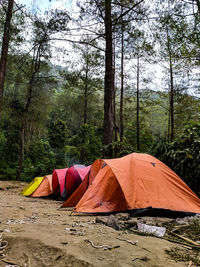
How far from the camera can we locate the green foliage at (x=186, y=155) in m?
5.20

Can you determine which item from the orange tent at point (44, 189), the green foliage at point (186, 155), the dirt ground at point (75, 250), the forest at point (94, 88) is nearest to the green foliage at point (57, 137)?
the forest at point (94, 88)

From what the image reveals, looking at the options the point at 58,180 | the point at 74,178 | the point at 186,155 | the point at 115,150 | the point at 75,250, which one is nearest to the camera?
the point at 75,250

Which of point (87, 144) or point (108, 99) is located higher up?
point (108, 99)

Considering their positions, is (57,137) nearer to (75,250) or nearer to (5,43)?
(5,43)

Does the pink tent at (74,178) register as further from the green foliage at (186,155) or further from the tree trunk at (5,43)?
the tree trunk at (5,43)

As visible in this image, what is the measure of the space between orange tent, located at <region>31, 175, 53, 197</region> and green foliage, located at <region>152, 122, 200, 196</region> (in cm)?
425

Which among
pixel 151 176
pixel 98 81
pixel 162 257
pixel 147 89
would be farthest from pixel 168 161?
pixel 98 81

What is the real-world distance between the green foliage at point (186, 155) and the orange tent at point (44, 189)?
4253 millimetres

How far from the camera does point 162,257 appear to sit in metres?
1.58

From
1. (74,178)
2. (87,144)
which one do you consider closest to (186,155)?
(74,178)

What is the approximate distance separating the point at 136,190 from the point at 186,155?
2493 mm

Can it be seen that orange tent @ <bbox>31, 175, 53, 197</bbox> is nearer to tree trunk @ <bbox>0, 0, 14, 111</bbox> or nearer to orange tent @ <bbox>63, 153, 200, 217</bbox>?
tree trunk @ <bbox>0, 0, 14, 111</bbox>

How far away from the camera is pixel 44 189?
8.04 metres

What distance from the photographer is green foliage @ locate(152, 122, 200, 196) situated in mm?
5203
